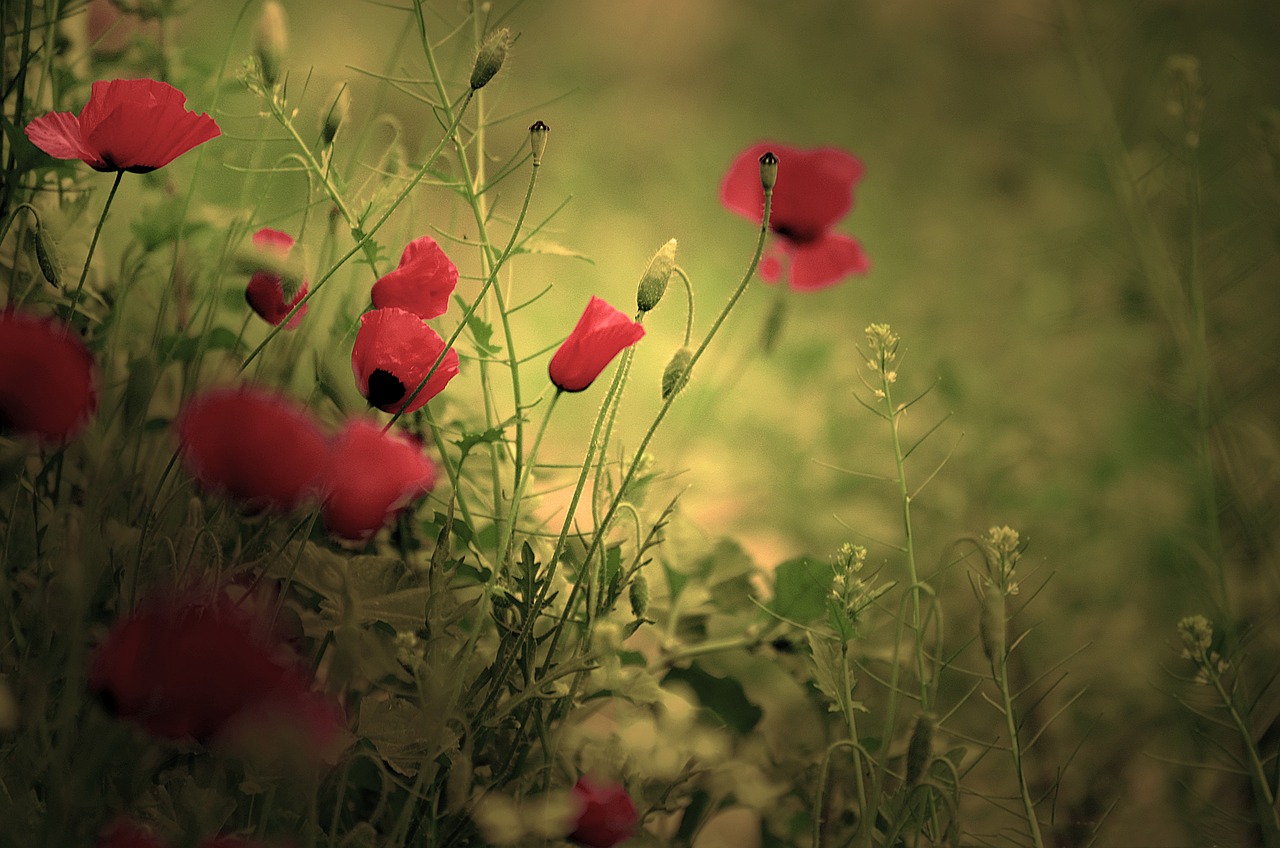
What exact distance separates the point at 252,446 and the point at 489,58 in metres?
0.18

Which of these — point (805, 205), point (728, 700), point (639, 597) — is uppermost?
point (805, 205)

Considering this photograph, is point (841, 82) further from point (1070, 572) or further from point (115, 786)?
point (115, 786)

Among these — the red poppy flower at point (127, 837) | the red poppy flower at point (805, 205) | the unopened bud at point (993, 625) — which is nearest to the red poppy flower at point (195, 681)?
the red poppy flower at point (127, 837)

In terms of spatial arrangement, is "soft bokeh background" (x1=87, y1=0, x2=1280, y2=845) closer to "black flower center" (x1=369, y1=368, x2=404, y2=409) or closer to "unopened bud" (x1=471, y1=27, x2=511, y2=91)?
"unopened bud" (x1=471, y1=27, x2=511, y2=91)

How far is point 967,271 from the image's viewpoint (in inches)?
56.3

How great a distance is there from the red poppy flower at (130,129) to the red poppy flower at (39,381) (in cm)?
9

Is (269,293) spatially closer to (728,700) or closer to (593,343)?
(593,343)

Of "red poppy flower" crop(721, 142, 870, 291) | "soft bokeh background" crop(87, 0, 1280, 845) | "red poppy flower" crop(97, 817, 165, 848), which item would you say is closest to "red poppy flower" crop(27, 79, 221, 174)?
"soft bokeh background" crop(87, 0, 1280, 845)

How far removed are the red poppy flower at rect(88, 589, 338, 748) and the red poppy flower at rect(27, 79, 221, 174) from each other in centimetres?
19

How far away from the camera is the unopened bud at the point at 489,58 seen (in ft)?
1.40

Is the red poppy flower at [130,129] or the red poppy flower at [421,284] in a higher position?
the red poppy flower at [130,129]

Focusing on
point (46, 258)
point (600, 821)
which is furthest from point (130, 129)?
point (600, 821)

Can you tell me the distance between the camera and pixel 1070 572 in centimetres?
99

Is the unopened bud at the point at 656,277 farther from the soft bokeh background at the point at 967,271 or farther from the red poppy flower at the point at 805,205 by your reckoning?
the red poppy flower at the point at 805,205
